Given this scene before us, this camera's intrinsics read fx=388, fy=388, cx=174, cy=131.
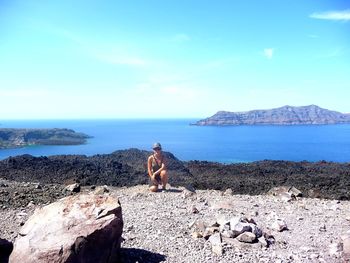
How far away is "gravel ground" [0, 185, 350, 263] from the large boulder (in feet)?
3.31

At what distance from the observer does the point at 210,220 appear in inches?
418

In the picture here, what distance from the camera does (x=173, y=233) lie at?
31.6 ft

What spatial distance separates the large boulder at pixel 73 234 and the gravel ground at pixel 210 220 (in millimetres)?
1010

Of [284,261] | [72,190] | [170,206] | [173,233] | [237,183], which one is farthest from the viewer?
[237,183]

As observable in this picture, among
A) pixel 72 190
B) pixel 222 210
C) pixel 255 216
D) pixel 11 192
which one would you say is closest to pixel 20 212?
pixel 11 192

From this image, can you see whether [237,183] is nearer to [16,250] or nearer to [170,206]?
[170,206]

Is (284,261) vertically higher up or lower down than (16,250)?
lower down

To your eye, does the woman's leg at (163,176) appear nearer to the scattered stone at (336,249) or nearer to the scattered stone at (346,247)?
the scattered stone at (336,249)

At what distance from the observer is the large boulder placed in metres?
6.94

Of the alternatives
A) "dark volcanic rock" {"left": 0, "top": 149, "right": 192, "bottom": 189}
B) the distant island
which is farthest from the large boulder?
the distant island

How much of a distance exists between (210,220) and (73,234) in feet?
14.9

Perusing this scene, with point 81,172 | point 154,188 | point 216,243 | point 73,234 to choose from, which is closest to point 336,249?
point 216,243

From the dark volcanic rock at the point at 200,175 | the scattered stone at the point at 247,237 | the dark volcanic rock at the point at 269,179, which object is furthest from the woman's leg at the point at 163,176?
the scattered stone at the point at 247,237

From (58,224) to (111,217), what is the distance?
100 centimetres
